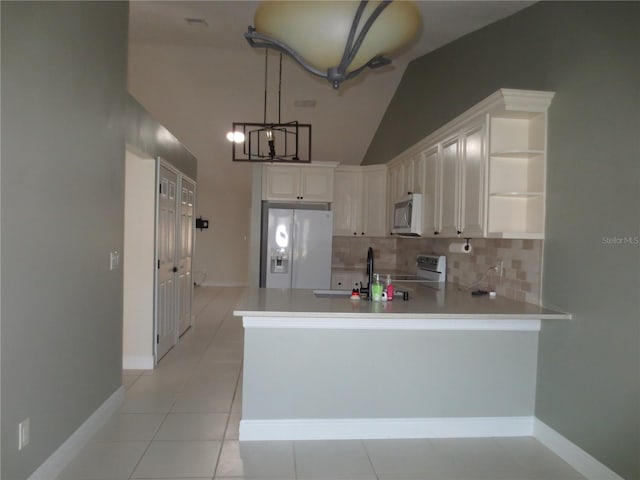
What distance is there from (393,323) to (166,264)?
2522 mm

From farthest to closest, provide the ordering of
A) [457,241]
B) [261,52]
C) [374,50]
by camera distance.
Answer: [261,52]
[457,241]
[374,50]

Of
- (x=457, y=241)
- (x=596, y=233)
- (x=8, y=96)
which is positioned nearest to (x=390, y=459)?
(x=596, y=233)

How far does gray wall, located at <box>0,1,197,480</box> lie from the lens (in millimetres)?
1672

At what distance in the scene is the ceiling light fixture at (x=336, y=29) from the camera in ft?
3.54

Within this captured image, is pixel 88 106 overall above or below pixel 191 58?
below

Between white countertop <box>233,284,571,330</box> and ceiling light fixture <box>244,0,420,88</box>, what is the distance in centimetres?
144

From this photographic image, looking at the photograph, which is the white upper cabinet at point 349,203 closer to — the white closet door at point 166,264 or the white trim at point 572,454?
the white closet door at point 166,264

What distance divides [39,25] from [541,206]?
2875mm

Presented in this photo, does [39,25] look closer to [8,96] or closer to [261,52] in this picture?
[8,96]

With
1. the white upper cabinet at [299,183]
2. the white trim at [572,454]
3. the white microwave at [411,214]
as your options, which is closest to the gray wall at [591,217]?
the white trim at [572,454]

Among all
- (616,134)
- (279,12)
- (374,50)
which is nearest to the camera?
(279,12)

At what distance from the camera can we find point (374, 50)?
1.22 m

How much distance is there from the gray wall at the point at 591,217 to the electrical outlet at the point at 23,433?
278cm

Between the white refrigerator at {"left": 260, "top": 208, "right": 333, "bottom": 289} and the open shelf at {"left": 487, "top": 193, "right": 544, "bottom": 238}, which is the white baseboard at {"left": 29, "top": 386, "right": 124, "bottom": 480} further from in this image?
the open shelf at {"left": 487, "top": 193, "right": 544, "bottom": 238}
